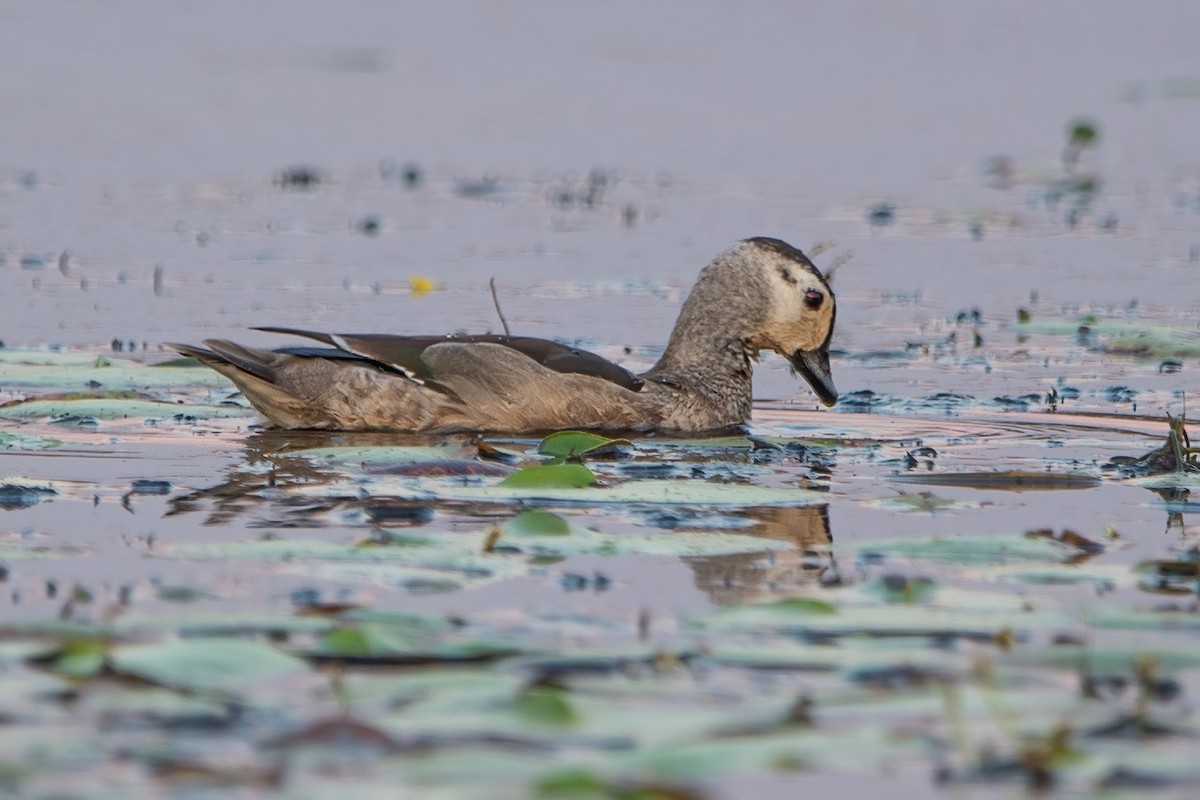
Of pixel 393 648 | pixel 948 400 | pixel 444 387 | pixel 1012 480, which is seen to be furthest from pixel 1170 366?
pixel 393 648

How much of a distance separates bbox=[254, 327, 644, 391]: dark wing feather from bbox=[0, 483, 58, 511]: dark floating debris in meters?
2.02

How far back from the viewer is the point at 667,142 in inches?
844

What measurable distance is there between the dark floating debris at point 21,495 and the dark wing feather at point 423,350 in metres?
2.02

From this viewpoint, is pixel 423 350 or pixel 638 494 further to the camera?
pixel 423 350

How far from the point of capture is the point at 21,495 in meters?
7.92

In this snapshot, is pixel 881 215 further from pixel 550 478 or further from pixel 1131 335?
pixel 550 478

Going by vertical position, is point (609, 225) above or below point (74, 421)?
above

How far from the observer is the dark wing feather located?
32.5ft

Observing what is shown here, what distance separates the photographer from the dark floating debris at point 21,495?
7793mm

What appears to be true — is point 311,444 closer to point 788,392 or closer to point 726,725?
point 788,392

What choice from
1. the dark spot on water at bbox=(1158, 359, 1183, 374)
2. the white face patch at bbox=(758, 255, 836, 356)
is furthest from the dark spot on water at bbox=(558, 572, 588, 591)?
the dark spot on water at bbox=(1158, 359, 1183, 374)

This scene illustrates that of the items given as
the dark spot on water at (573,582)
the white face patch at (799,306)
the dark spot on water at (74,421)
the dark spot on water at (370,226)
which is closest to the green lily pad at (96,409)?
the dark spot on water at (74,421)

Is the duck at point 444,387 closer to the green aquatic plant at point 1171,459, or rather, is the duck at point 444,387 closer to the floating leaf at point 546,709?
the green aquatic plant at point 1171,459

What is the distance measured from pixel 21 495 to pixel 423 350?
2.45 meters
